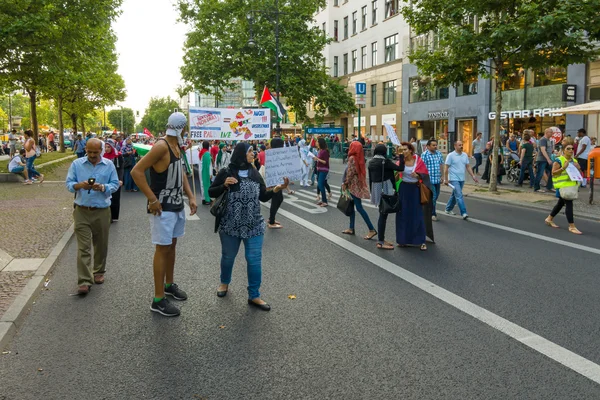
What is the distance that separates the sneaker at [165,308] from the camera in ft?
17.4

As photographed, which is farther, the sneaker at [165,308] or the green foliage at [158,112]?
the green foliage at [158,112]

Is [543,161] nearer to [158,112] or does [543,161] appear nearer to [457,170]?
[457,170]

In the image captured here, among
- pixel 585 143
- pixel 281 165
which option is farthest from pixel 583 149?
pixel 281 165

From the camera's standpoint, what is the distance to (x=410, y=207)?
27.8ft

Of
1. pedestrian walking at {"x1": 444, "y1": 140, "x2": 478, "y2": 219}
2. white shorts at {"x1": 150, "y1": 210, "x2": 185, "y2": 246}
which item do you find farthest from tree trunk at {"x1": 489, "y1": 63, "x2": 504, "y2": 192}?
white shorts at {"x1": 150, "y1": 210, "x2": 185, "y2": 246}

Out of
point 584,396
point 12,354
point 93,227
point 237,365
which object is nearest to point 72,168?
point 93,227

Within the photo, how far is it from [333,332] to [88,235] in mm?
3095

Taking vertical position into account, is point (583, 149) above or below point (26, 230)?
above

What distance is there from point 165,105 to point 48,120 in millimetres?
48209

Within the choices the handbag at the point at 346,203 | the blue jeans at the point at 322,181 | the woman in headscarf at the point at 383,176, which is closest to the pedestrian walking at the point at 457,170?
the handbag at the point at 346,203

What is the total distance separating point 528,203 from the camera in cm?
1402

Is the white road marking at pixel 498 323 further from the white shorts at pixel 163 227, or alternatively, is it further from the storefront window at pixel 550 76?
the storefront window at pixel 550 76

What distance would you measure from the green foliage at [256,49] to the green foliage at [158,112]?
309ft

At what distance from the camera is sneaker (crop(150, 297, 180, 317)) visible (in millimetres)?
5297
